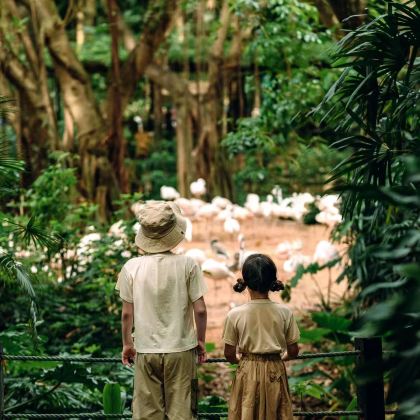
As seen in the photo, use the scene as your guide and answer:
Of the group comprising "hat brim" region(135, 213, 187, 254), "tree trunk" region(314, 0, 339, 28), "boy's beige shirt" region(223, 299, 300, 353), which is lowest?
"boy's beige shirt" region(223, 299, 300, 353)

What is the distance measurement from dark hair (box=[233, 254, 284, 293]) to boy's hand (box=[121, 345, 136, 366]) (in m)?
0.50

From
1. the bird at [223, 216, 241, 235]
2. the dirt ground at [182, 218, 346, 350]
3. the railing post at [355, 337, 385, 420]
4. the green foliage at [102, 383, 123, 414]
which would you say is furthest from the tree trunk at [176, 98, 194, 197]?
the railing post at [355, 337, 385, 420]

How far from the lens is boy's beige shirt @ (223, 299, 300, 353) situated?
3.72m

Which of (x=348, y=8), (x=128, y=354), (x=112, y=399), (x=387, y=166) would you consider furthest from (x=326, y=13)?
(x=128, y=354)

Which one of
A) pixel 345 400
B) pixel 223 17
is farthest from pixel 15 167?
pixel 223 17

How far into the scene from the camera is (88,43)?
18.1m

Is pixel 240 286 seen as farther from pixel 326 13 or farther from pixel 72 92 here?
pixel 72 92

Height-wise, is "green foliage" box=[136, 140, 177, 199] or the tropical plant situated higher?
the tropical plant

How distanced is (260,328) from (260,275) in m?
0.22

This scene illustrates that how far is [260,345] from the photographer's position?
3.71 metres

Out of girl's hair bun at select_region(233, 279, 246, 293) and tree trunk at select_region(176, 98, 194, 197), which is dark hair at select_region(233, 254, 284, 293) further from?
tree trunk at select_region(176, 98, 194, 197)

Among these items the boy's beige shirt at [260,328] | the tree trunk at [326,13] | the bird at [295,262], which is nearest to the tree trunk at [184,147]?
the bird at [295,262]

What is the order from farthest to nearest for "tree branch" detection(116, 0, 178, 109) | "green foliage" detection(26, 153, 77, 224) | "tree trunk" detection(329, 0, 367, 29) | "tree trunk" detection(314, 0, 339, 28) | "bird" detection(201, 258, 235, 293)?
"tree branch" detection(116, 0, 178, 109) < "bird" detection(201, 258, 235, 293) < "green foliage" detection(26, 153, 77, 224) < "tree trunk" detection(314, 0, 339, 28) < "tree trunk" detection(329, 0, 367, 29)

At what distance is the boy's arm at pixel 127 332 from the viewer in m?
3.80
